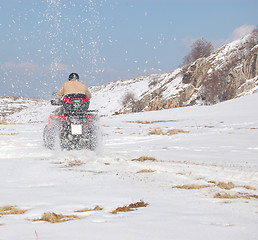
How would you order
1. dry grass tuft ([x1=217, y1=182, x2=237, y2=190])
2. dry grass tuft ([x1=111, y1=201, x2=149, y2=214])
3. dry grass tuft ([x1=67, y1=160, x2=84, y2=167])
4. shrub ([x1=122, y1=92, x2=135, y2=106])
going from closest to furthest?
dry grass tuft ([x1=111, y1=201, x2=149, y2=214])
dry grass tuft ([x1=217, y1=182, x2=237, y2=190])
dry grass tuft ([x1=67, y1=160, x2=84, y2=167])
shrub ([x1=122, y1=92, x2=135, y2=106])

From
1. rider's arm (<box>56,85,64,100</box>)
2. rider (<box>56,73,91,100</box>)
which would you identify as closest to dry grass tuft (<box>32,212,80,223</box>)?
rider (<box>56,73,91,100</box>)

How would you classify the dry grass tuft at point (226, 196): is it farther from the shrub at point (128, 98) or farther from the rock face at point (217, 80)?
the shrub at point (128, 98)

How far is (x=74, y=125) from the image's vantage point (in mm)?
7316

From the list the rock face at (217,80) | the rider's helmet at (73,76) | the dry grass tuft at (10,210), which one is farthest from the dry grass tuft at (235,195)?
the rock face at (217,80)

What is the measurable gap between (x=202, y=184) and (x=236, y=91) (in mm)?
36588

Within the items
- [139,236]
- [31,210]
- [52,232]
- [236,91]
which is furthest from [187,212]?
[236,91]

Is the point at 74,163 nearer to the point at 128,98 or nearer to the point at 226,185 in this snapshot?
the point at 226,185

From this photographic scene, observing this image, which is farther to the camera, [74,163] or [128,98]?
[128,98]

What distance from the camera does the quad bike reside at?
7.39 m

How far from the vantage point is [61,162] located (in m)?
6.50

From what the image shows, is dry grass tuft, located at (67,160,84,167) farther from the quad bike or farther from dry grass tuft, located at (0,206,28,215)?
dry grass tuft, located at (0,206,28,215)

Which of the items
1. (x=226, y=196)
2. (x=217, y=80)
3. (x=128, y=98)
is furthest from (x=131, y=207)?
(x=128, y=98)

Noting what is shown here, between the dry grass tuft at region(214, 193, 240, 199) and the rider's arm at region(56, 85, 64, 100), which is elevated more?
the rider's arm at region(56, 85, 64, 100)

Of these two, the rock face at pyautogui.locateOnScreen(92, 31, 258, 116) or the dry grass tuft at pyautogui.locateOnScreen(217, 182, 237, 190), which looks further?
the rock face at pyautogui.locateOnScreen(92, 31, 258, 116)
